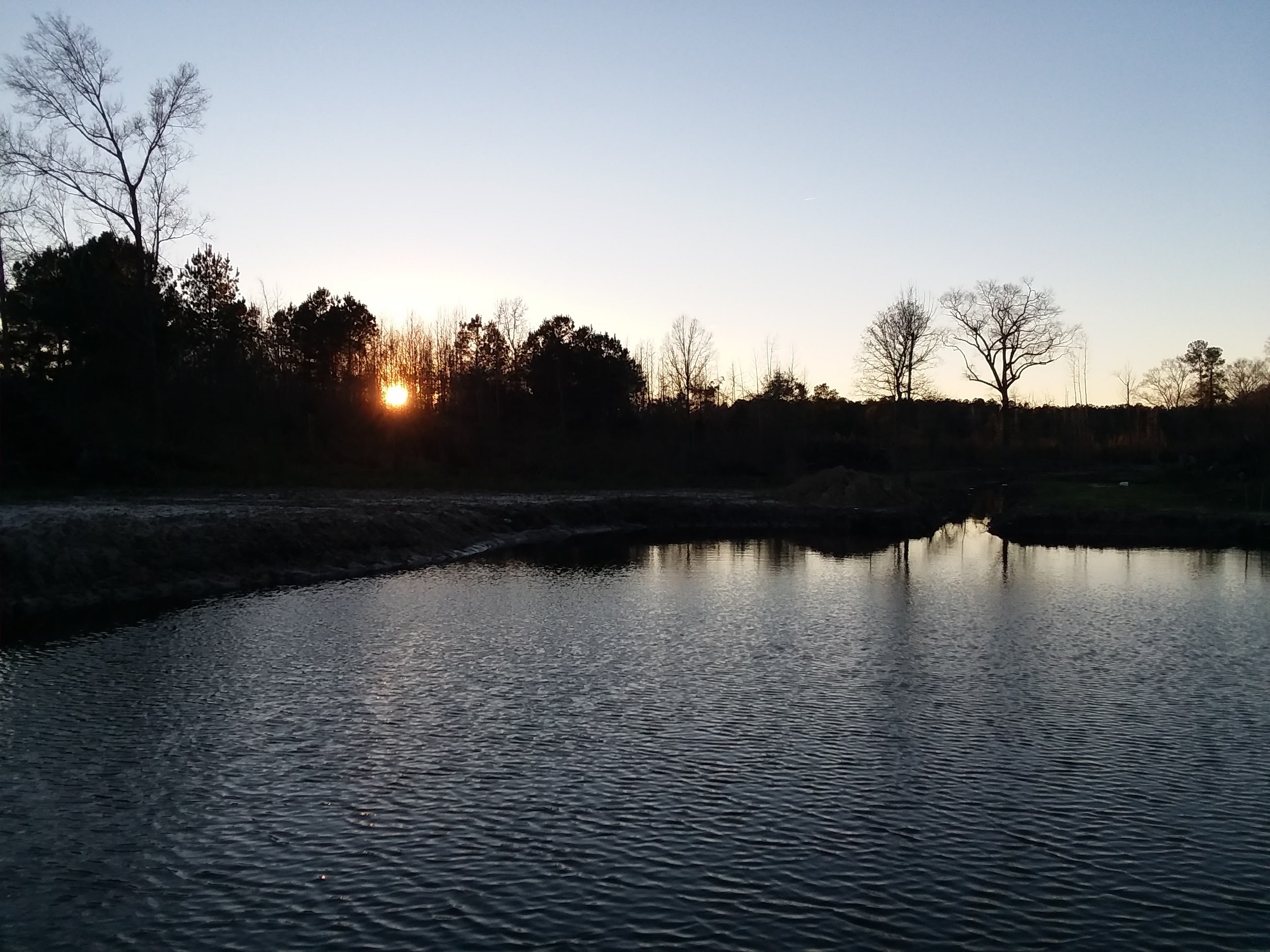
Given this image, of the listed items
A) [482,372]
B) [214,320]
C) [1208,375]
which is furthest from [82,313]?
[1208,375]

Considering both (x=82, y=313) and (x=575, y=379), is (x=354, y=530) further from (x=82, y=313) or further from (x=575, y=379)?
(x=575, y=379)

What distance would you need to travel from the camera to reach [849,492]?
60531 mm

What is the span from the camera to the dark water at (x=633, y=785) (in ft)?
29.6

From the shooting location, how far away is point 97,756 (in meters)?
13.1

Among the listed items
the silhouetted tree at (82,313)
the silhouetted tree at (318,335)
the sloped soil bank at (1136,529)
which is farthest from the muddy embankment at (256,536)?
the silhouetted tree at (318,335)

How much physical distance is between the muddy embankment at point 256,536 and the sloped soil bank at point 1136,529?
18.9ft

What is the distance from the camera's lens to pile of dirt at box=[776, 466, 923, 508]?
59500 millimetres

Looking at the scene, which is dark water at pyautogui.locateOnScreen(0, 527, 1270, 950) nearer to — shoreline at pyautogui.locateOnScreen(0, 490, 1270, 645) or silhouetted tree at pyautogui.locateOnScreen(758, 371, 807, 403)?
shoreline at pyautogui.locateOnScreen(0, 490, 1270, 645)

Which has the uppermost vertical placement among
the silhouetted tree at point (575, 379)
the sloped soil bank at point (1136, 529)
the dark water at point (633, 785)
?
the silhouetted tree at point (575, 379)

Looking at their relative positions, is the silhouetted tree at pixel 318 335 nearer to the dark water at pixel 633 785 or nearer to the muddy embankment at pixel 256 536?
the muddy embankment at pixel 256 536

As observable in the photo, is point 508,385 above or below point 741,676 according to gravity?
above

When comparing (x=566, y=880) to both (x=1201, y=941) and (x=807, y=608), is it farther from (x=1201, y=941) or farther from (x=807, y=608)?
(x=807, y=608)

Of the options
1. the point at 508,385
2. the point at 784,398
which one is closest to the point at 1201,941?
the point at 508,385

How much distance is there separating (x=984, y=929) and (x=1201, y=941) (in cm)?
192
